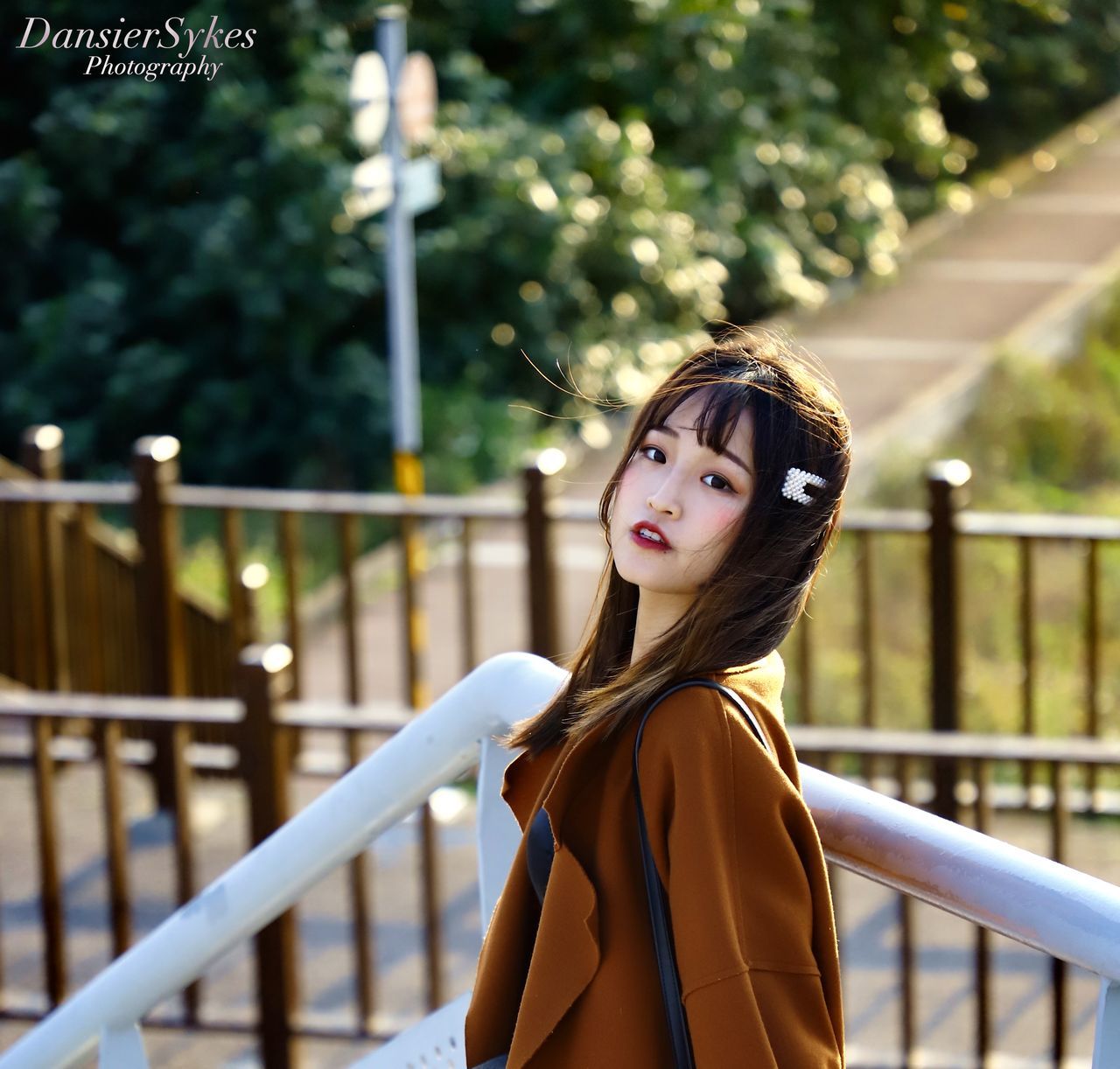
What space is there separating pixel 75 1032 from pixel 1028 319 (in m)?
10.6

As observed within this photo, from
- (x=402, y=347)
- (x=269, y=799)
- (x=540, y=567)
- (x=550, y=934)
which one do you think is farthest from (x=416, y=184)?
(x=550, y=934)

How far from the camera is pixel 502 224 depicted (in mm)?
9062

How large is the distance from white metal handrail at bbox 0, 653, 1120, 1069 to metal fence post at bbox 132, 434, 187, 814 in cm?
310

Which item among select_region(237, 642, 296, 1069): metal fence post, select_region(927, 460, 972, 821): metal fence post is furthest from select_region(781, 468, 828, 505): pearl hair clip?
select_region(927, 460, 972, 821): metal fence post

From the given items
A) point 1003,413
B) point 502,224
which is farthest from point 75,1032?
point 1003,413

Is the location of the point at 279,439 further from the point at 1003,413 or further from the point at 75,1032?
the point at 75,1032

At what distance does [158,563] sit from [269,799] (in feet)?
6.46

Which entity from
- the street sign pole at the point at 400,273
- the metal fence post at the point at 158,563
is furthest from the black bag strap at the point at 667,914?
the street sign pole at the point at 400,273

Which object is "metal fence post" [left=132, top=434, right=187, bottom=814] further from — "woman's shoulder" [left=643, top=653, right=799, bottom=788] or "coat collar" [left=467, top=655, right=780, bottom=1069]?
"woman's shoulder" [left=643, top=653, right=799, bottom=788]

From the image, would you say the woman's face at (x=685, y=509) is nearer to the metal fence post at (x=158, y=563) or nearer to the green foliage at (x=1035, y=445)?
the metal fence post at (x=158, y=563)

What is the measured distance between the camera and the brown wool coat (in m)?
1.14

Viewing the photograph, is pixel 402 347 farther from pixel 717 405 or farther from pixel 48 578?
pixel 717 405

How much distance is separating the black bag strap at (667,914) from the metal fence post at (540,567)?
10.4ft

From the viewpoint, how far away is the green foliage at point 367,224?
28.7 ft
